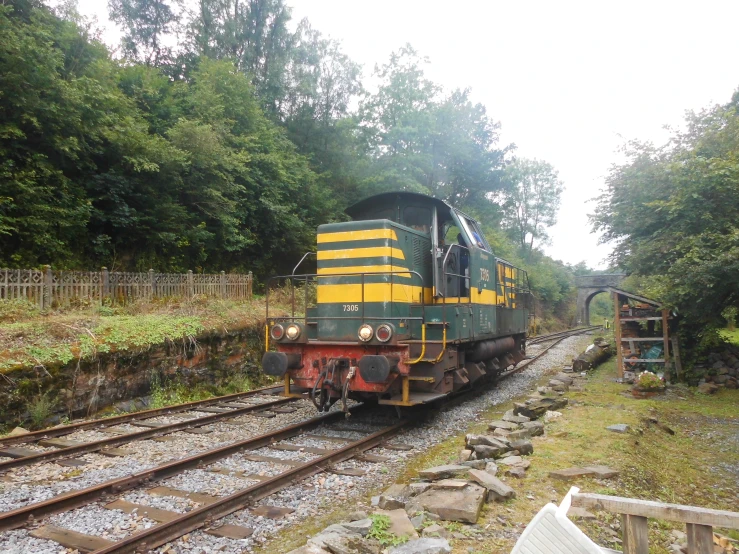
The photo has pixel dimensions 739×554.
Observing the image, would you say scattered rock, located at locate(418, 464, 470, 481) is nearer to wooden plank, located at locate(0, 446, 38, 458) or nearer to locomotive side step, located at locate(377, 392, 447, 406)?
locomotive side step, located at locate(377, 392, 447, 406)

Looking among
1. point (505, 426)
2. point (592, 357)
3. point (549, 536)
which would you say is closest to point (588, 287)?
point (592, 357)

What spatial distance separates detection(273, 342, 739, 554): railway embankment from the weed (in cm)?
553

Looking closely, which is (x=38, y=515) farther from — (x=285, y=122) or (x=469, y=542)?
(x=285, y=122)

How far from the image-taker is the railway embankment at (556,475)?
3.55 meters

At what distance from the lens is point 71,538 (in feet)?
11.9

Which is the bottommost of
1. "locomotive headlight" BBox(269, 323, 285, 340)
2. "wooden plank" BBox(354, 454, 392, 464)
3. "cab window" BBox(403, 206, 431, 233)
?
"wooden plank" BBox(354, 454, 392, 464)

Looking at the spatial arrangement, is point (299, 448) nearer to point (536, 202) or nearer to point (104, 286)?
point (104, 286)

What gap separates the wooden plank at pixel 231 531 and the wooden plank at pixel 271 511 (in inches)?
10.7

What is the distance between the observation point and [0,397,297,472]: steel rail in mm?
5312

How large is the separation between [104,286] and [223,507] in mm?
8079

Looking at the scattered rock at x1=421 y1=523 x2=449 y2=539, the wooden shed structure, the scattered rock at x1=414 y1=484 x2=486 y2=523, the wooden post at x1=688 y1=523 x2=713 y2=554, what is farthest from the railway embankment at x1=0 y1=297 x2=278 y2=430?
the wooden shed structure

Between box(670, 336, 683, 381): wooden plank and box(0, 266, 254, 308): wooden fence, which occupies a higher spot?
box(0, 266, 254, 308): wooden fence

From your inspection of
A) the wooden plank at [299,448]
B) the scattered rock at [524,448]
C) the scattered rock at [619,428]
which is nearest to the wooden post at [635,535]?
the scattered rock at [524,448]

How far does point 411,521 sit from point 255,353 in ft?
29.5
